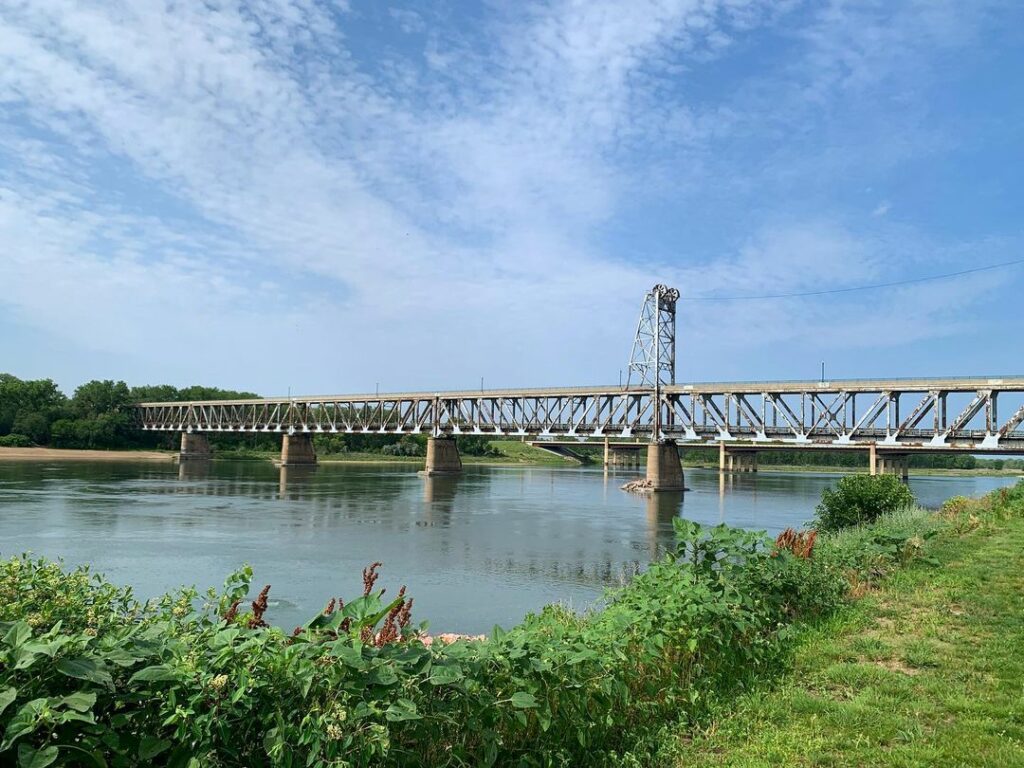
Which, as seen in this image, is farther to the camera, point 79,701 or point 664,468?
point 664,468

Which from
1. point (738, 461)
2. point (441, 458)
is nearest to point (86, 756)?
point (441, 458)

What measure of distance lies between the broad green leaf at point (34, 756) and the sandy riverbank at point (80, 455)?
148046 mm

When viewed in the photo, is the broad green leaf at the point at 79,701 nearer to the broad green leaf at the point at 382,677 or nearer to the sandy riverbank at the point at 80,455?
the broad green leaf at the point at 382,677

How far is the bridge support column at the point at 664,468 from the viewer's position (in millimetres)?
75375

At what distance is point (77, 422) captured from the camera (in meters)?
154

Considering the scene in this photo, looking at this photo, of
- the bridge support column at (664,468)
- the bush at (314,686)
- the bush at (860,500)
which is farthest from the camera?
the bridge support column at (664,468)

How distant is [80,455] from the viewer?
465ft

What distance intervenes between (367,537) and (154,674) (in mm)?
33105

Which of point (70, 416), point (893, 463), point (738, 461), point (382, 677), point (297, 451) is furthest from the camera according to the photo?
point (70, 416)

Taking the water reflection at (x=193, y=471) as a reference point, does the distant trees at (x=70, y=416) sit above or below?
above

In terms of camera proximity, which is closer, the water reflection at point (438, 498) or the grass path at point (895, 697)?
the grass path at point (895, 697)

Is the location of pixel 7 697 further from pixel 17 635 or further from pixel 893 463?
pixel 893 463

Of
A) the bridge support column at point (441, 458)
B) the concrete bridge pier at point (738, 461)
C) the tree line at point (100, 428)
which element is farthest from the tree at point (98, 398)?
the concrete bridge pier at point (738, 461)

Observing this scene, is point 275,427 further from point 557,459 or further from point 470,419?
point 557,459
